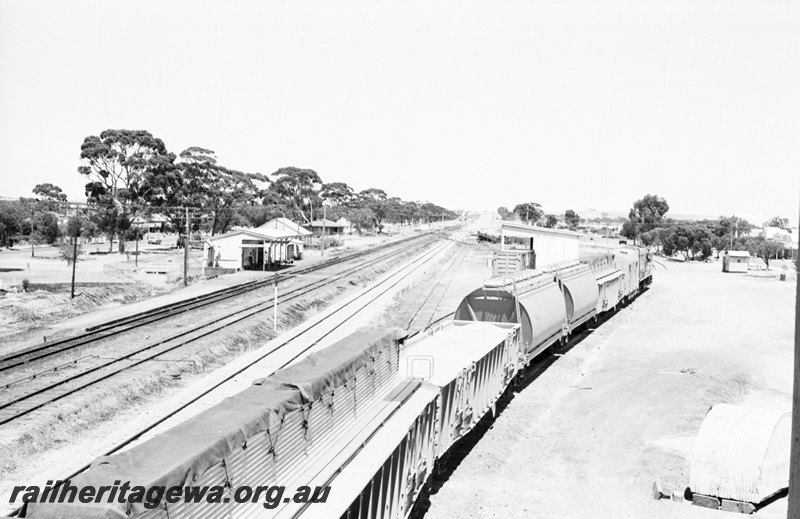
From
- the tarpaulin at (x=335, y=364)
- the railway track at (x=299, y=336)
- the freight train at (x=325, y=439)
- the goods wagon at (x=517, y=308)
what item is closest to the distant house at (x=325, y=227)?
the railway track at (x=299, y=336)

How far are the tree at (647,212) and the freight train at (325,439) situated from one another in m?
136

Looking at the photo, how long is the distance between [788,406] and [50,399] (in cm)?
2454

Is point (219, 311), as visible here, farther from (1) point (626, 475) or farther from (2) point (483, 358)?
(1) point (626, 475)

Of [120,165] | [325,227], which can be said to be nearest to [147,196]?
[120,165]

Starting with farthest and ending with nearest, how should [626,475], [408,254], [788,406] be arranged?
[408,254], [788,406], [626,475]

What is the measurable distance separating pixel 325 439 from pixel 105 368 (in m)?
17.2

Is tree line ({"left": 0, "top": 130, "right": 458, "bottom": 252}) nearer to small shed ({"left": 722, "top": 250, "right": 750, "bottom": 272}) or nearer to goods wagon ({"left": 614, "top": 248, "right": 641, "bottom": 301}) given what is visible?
goods wagon ({"left": 614, "top": 248, "right": 641, "bottom": 301})

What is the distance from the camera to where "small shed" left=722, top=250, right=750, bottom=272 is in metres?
75.0

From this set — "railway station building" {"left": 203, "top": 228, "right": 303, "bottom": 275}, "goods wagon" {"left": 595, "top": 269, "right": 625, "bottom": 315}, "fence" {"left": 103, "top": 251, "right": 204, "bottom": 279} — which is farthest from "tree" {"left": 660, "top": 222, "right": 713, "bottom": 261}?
"fence" {"left": 103, "top": 251, "right": 204, "bottom": 279}

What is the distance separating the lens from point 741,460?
1398 cm

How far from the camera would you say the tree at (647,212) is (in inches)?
5709

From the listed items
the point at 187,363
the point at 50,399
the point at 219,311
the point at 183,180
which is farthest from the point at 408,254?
the point at 50,399

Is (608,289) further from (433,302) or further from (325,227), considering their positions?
Result: (325,227)

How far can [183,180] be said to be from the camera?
81.7 meters
